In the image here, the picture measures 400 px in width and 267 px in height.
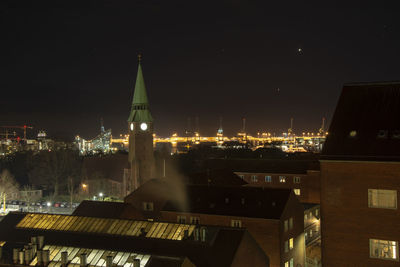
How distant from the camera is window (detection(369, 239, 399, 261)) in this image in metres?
23.8

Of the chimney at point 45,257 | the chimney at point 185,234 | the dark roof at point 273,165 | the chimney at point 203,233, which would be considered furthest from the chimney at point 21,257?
the dark roof at point 273,165

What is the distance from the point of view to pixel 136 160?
83.7 metres

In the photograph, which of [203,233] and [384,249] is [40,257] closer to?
[203,233]

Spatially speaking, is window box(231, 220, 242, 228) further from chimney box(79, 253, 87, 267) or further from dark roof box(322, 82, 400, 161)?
dark roof box(322, 82, 400, 161)

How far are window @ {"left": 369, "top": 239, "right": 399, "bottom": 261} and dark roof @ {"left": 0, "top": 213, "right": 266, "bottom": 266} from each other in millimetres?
8488

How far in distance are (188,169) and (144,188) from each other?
5672 cm

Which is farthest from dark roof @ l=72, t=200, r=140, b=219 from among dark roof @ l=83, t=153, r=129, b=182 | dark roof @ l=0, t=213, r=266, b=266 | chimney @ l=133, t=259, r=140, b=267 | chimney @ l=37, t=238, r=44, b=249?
dark roof @ l=83, t=153, r=129, b=182

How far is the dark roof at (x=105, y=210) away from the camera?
4475cm

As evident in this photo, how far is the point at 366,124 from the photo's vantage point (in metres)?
26.0

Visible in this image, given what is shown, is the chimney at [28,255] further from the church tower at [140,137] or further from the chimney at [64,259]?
the church tower at [140,137]

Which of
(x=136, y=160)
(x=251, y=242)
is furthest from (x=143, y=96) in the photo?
(x=251, y=242)

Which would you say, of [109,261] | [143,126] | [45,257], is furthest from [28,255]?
[143,126]

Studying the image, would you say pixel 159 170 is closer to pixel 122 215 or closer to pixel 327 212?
pixel 122 215

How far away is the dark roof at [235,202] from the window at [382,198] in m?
16.6
